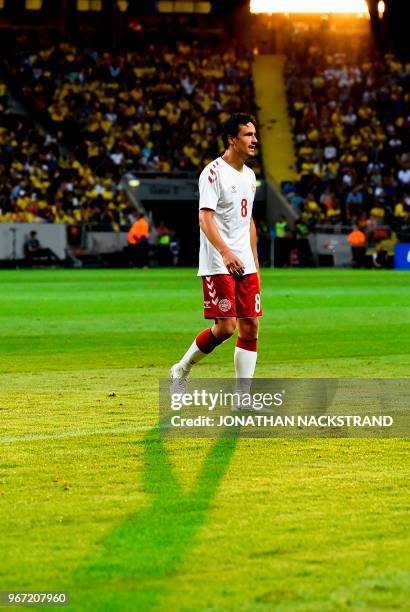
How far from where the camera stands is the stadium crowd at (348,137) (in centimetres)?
5541

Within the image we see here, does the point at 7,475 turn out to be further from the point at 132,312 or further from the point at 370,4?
the point at 370,4

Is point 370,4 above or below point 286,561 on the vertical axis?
above

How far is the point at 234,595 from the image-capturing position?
16.5 ft

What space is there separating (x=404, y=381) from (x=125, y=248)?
3857 centimetres

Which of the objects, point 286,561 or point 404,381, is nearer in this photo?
point 286,561

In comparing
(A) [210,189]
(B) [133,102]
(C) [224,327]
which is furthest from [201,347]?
(B) [133,102]

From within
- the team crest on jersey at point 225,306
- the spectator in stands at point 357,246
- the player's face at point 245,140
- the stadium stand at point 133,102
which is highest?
the stadium stand at point 133,102

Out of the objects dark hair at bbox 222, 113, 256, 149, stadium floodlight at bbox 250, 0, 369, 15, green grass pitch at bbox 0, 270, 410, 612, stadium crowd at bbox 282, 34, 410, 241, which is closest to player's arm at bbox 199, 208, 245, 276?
dark hair at bbox 222, 113, 256, 149

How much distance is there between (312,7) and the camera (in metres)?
64.4

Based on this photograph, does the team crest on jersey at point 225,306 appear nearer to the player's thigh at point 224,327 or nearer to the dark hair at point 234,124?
the player's thigh at point 224,327

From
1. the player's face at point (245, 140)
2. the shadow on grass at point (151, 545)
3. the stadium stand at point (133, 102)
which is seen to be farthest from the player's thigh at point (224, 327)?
the stadium stand at point (133, 102)

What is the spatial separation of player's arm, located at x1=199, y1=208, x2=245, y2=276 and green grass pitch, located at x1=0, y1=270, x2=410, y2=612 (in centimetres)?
131

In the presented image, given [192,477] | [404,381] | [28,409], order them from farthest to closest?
[404,381] < [28,409] < [192,477]

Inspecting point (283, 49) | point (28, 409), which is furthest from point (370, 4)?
point (28, 409)
